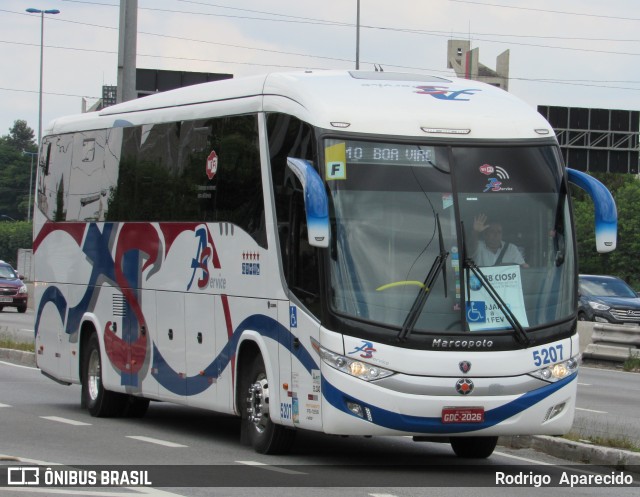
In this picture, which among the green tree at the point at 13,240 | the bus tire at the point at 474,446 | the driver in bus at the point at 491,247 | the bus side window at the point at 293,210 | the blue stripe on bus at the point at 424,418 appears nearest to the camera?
the blue stripe on bus at the point at 424,418

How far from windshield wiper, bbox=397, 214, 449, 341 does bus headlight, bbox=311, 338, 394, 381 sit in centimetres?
31

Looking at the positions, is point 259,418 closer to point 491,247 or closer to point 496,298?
point 496,298

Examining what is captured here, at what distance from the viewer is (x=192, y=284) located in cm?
1482

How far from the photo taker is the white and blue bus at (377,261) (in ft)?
38.5

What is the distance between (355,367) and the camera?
11.7 meters

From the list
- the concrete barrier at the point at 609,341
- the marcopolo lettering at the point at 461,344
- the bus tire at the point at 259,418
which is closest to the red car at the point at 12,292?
the concrete barrier at the point at 609,341

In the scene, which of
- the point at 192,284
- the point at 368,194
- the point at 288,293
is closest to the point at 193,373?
the point at 192,284

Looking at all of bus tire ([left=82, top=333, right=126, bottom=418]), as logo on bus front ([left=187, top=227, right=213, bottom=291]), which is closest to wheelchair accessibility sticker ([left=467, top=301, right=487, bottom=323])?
as logo on bus front ([left=187, top=227, right=213, bottom=291])

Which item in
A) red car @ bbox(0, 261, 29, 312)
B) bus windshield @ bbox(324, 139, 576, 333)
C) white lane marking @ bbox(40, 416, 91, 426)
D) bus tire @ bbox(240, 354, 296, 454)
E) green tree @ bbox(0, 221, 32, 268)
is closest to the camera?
bus windshield @ bbox(324, 139, 576, 333)

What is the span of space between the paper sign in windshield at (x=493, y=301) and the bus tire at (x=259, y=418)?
2.11 meters

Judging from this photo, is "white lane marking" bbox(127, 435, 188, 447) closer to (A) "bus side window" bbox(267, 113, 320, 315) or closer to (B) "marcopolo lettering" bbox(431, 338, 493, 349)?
(A) "bus side window" bbox(267, 113, 320, 315)

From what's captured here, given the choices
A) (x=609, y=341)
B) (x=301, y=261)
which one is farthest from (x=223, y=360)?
(x=609, y=341)

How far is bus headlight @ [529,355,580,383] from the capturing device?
12047mm

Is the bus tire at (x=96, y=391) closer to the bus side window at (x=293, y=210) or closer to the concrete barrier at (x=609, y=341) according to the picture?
the bus side window at (x=293, y=210)
